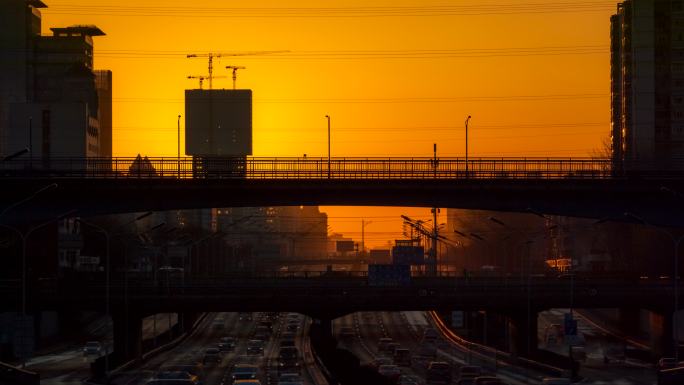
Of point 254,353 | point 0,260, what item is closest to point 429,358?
point 254,353

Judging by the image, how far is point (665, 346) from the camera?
402ft

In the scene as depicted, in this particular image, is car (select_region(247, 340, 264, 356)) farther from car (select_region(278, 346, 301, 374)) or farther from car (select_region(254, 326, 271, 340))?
car (select_region(254, 326, 271, 340))

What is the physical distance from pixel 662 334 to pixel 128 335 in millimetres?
48265

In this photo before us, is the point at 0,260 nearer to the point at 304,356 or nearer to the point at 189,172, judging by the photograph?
the point at 304,356

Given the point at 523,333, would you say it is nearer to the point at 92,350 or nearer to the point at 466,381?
the point at 466,381

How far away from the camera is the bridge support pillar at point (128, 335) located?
12006 cm

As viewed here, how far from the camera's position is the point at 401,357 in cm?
12069

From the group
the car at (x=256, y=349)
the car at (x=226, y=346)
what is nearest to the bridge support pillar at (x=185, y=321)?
the car at (x=226, y=346)

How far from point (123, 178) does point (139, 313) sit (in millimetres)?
24881

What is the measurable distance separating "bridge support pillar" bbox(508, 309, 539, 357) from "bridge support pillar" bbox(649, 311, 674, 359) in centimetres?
1103

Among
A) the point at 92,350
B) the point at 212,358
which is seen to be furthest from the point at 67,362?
the point at 212,358

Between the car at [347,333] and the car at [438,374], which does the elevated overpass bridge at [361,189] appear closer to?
the car at [438,374]

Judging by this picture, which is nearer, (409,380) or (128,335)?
(409,380)

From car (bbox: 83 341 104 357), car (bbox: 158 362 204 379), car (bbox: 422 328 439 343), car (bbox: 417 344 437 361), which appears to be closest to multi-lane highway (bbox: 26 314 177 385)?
car (bbox: 83 341 104 357)
